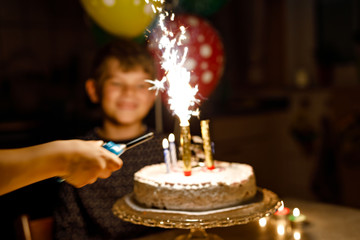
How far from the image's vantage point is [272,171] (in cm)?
377

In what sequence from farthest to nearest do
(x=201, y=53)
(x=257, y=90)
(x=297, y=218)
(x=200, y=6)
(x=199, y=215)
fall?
(x=257, y=90) < (x=200, y=6) < (x=201, y=53) < (x=297, y=218) < (x=199, y=215)

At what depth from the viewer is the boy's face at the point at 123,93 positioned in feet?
5.08

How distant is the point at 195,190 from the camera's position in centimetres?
102

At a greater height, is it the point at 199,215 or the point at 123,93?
the point at 123,93

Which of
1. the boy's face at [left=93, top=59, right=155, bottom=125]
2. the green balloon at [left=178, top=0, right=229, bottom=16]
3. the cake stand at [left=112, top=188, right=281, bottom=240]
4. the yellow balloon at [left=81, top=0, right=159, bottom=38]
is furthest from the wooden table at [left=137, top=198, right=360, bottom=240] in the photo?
the green balloon at [left=178, top=0, right=229, bottom=16]

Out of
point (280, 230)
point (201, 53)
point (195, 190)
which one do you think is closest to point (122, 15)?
point (201, 53)

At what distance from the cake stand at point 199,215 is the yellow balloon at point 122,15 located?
812 mm

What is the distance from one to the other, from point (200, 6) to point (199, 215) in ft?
4.27

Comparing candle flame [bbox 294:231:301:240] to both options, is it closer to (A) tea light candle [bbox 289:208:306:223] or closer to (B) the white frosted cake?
(A) tea light candle [bbox 289:208:306:223]

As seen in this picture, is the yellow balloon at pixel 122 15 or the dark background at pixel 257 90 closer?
the yellow balloon at pixel 122 15

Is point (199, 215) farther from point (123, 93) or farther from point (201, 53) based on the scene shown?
point (201, 53)

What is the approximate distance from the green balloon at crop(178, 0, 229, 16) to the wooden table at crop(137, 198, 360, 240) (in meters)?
1.15

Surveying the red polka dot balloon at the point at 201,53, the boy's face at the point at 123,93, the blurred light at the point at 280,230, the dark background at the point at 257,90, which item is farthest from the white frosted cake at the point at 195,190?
the dark background at the point at 257,90

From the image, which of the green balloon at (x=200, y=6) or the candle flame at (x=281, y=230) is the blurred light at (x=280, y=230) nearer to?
the candle flame at (x=281, y=230)
